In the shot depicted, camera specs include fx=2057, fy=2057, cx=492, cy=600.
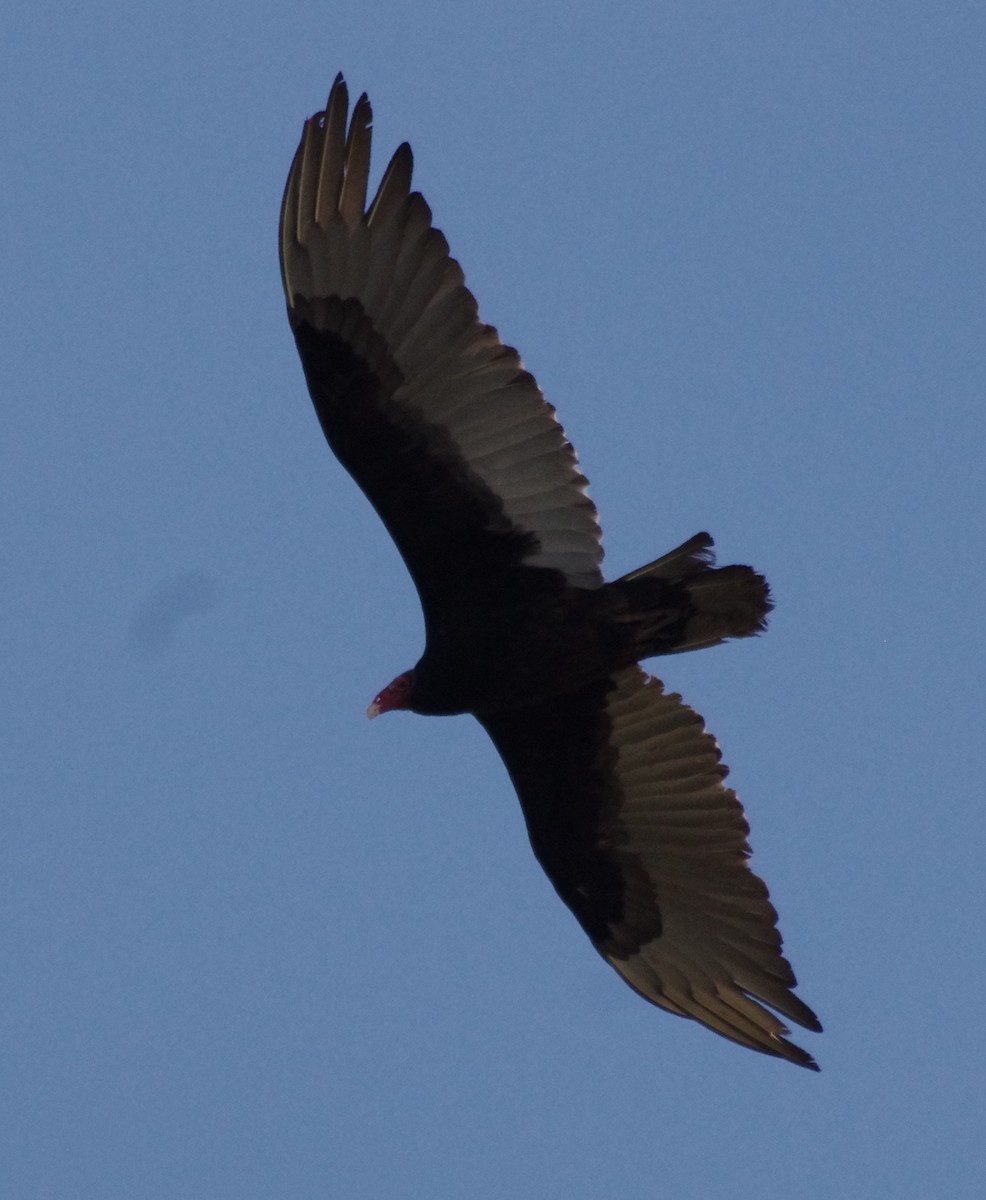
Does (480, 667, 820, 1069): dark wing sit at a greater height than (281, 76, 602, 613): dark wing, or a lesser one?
lesser

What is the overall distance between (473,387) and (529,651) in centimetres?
117

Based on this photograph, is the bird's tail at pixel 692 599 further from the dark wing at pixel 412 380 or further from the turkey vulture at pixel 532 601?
the dark wing at pixel 412 380

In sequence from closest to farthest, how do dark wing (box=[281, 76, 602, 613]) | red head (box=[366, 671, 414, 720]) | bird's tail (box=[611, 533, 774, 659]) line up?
dark wing (box=[281, 76, 602, 613]), bird's tail (box=[611, 533, 774, 659]), red head (box=[366, 671, 414, 720])

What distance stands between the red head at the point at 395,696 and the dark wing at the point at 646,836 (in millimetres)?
568

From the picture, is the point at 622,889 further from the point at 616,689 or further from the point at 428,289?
the point at 428,289

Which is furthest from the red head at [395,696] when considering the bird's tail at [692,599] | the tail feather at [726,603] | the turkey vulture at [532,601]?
the tail feather at [726,603]

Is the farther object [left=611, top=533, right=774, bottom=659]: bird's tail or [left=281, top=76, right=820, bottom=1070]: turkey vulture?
[left=611, top=533, right=774, bottom=659]: bird's tail

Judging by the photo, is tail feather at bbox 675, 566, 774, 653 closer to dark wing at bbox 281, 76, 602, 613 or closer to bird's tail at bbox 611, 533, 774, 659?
bird's tail at bbox 611, 533, 774, 659

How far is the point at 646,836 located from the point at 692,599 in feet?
4.38

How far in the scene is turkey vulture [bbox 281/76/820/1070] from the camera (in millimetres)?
8094

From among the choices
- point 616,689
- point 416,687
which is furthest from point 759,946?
point 416,687

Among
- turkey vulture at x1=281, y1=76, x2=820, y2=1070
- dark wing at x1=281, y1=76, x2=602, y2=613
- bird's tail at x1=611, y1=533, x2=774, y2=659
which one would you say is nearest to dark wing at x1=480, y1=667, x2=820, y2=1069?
turkey vulture at x1=281, y1=76, x2=820, y2=1070

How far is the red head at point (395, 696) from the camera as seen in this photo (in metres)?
8.77

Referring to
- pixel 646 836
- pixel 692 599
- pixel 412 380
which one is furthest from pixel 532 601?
pixel 646 836
